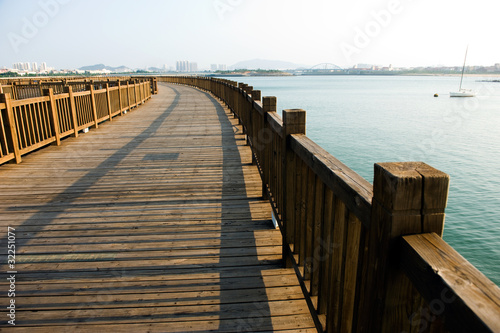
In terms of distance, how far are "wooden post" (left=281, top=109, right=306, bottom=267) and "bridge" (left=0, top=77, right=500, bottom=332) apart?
1 cm

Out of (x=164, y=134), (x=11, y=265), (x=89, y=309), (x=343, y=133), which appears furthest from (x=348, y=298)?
(x=343, y=133)


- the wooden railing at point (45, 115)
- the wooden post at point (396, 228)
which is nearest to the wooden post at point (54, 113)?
the wooden railing at point (45, 115)

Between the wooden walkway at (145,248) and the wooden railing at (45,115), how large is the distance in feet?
1.88

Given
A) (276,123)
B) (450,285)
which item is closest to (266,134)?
(276,123)

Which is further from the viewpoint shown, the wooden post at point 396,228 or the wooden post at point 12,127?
the wooden post at point 12,127

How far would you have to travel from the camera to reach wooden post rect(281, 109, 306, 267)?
10.0ft

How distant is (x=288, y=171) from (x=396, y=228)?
216 cm

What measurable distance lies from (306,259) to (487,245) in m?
11.0

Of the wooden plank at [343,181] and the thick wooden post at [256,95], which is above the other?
the thick wooden post at [256,95]

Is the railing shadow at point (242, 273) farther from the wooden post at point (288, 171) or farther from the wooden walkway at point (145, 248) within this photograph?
the wooden post at point (288, 171)

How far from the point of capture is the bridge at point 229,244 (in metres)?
1.17

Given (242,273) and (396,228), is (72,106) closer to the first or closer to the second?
(242,273)

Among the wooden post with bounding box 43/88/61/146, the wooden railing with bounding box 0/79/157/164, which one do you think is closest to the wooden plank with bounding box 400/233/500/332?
the wooden railing with bounding box 0/79/157/164

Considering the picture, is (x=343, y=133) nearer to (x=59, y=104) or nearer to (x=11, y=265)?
(x=59, y=104)
